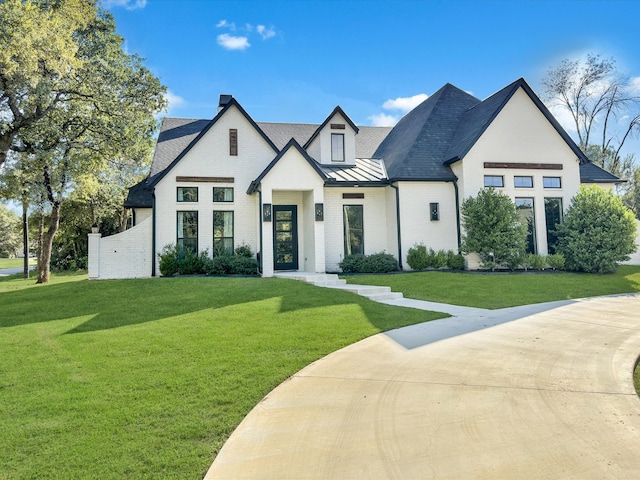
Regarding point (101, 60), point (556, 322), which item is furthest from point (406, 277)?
point (101, 60)

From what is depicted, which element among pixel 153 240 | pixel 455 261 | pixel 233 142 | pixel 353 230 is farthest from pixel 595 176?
pixel 153 240

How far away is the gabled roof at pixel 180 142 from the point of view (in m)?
16.2

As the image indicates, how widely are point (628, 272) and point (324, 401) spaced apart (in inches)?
685

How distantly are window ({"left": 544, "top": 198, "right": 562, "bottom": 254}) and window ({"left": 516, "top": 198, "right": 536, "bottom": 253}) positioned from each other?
67cm

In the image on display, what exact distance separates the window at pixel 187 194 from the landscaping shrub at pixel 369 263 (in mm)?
6706

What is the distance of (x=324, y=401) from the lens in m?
4.27

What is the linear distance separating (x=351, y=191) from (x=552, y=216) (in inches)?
349

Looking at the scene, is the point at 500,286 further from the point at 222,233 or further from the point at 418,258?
the point at 222,233

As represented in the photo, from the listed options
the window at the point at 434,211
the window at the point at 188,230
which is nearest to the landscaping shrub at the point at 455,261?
the window at the point at 434,211

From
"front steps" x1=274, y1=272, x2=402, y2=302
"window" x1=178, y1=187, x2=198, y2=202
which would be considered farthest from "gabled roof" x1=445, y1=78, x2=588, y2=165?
"window" x1=178, y1=187, x2=198, y2=202

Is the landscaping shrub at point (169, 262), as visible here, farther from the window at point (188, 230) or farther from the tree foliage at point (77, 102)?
the tree foliage at point (77, 102)

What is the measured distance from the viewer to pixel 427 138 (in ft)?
59.7

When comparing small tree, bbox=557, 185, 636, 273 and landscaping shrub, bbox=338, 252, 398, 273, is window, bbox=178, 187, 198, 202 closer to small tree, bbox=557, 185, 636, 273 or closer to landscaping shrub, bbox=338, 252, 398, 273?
landscaping shrub, bbox=338, 252, 398, 273

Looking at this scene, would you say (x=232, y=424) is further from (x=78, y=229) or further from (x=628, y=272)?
(x=78, y=229)
